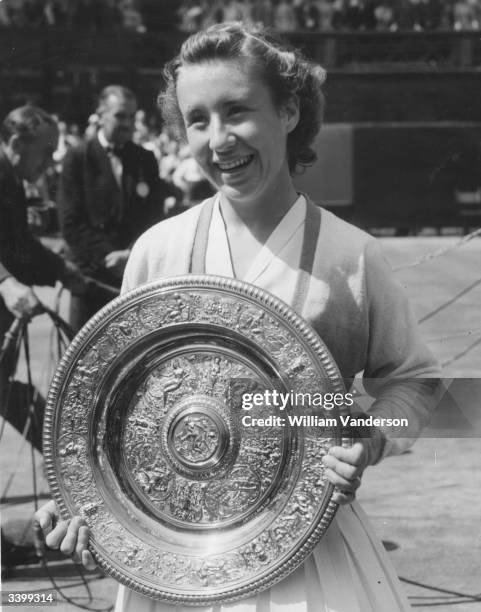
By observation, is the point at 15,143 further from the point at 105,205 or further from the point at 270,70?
the point at 270,70

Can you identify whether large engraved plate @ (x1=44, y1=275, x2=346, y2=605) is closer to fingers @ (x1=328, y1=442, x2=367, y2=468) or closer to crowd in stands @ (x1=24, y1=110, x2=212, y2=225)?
fingers @ (x1=328, y1=442, x2=367, y2=468)

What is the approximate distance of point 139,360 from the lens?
5.47 feet

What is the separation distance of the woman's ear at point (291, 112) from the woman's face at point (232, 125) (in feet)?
0.05

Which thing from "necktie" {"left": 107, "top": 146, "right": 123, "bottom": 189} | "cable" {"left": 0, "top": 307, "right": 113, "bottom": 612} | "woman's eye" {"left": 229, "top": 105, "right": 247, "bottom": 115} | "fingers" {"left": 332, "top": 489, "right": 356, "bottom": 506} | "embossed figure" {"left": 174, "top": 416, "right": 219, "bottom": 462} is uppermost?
"woman's eye" {"left": 229, "top": 105, "right": 247, "bottom": 115}

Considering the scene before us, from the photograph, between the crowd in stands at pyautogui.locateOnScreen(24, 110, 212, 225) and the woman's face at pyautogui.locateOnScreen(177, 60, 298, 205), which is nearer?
the woman's face at pyautogui.locateOnScreen(177, 60, 298, 205)

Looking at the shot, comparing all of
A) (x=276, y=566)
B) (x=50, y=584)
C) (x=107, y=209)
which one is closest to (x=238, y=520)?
(x=276, y=566)

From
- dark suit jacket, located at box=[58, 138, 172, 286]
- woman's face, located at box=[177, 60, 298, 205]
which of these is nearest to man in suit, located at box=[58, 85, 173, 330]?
dark suit jacket, located at box=[58, 138, 172, 286]

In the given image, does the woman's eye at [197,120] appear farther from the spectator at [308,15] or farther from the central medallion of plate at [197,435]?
the spectator at [308,15]

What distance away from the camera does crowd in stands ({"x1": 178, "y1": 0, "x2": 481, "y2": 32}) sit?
3.26 meters

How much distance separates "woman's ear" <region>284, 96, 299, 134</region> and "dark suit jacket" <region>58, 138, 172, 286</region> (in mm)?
1974

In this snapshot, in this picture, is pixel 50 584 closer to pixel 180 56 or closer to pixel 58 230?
pixel 58 230

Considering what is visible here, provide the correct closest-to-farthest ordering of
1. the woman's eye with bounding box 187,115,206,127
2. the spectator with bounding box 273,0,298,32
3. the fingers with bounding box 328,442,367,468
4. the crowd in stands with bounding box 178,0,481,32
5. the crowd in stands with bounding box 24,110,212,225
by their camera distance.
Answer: the fingers with bounding box 328,442,367,468 < the woman's eye with bounding box 187,115,206,127 < the crowd in stands with bounding box 178,0,481,32 < the crowd in stands with bounding box 24,110,212,225 < the spectator with bounding box 273,0,298,32

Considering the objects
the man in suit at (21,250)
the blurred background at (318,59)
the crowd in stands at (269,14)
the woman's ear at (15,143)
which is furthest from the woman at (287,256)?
the woman's ear at (15,143)

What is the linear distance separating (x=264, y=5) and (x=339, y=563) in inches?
114
